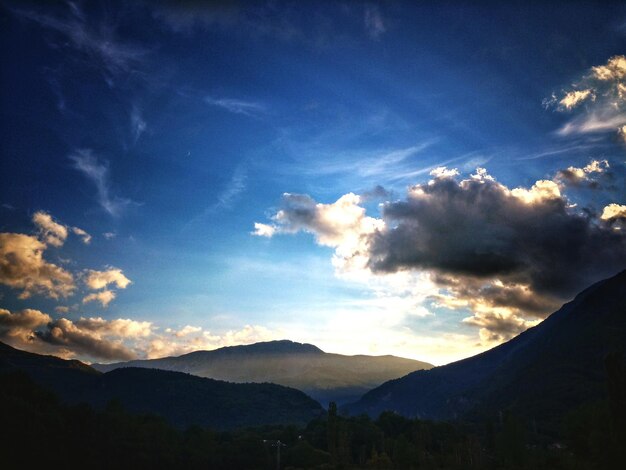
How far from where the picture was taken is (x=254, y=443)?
560 feet

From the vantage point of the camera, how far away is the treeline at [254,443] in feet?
308

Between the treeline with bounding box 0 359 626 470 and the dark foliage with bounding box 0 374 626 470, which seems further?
the dark foliage with bounding box 0 374 626 470

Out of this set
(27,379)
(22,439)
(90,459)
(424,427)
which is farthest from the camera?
(424,427)

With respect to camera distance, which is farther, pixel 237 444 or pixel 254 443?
pixel 254 443

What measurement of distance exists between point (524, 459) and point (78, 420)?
10961 cm

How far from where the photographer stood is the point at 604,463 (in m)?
77.6

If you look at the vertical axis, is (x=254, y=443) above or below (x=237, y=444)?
above

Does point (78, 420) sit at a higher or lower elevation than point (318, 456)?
higher

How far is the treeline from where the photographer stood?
93750mm

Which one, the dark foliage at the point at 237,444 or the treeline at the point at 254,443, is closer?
the treeline at the point at 254,443

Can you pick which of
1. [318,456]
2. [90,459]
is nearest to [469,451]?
[318,456]

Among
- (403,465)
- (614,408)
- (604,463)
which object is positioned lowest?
(403,465)

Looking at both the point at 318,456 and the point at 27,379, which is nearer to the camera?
the point at 27,379

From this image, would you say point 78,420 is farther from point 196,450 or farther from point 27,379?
point 196,450
